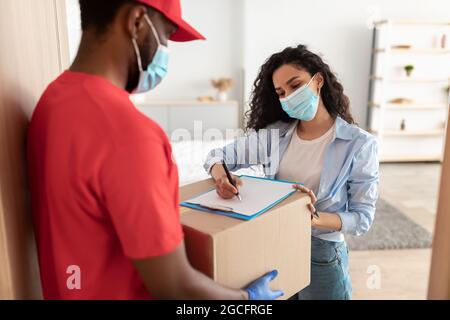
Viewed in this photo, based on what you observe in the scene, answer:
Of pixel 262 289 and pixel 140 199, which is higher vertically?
pixel 140 199

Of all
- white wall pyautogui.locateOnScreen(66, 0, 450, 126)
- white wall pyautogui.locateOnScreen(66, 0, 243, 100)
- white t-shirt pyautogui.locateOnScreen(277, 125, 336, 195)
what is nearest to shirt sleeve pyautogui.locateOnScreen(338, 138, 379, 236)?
white t-shirt pyautogui.locateOnScreen(277, 125, 336, 195)

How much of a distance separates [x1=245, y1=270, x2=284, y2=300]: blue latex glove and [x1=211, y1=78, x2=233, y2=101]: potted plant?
13.8 feet

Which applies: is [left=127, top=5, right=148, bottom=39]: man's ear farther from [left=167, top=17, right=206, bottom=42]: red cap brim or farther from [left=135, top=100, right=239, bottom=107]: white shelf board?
[left=135, top=100, right=239, bottom=107]: white shelf board

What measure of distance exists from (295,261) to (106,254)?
46 centimetres

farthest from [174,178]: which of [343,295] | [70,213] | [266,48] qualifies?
[266,48]

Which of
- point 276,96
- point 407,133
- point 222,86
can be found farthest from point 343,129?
point 407,133

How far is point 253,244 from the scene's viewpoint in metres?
0.78

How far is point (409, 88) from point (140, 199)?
4938mm

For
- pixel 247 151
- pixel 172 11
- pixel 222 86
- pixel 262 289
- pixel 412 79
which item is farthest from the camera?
pixel 222 86

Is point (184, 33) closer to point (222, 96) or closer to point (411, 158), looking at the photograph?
point (222, 96)

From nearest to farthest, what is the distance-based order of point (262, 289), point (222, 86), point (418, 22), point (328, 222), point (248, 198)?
1. point (262, 289)
2. point (248, 198)
3. point (328, 222)
4. point (418, 22)
5. point (222, 86)

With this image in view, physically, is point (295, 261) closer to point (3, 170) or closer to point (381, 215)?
point (3, 170)

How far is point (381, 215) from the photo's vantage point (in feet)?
10.4

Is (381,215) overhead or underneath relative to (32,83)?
underneath
